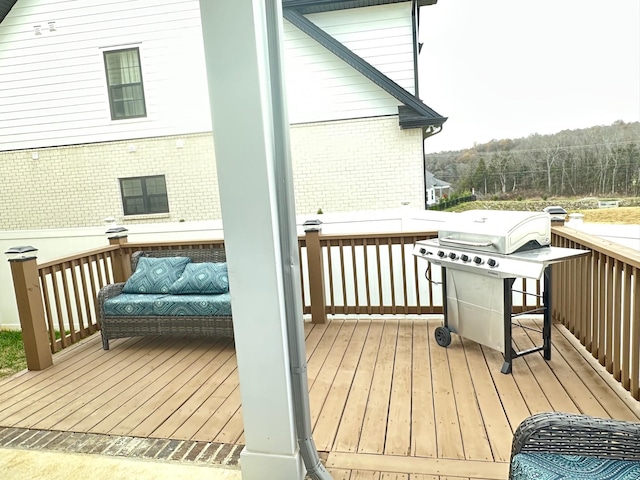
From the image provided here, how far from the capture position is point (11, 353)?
547 centimetres

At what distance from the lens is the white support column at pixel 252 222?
161cm

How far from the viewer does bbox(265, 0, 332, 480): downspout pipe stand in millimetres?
1671

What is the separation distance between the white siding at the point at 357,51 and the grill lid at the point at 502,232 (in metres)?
2.82

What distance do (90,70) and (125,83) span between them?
556 millimetres

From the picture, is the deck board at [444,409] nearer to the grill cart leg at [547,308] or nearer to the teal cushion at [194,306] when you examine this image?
the grill cart leg at [547,308]

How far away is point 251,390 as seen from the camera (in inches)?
72.9

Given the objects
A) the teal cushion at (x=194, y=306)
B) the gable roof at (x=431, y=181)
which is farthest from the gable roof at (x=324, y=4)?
the teal cushion at (x=194, y=306)

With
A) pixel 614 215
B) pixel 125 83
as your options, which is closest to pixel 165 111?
pixel 125 83

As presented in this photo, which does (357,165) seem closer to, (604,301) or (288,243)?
(604,301)

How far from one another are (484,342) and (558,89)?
3235 mm

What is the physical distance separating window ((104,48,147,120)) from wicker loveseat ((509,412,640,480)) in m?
6.03

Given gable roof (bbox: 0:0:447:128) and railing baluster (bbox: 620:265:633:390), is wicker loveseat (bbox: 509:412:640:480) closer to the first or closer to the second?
railing baluster (bbox: 620:265:633:390)

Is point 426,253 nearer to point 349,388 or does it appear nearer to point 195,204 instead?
point 349,388

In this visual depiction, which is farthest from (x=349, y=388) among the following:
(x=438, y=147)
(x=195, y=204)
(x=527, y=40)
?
(x=527, y=40)
